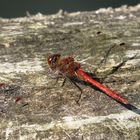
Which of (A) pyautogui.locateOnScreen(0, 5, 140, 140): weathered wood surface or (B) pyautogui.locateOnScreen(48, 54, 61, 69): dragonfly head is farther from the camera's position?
(B) pyautogui.locateOnScreen(48, 54, 61, 69): dragonfly head

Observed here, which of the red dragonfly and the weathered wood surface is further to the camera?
the red dragonfly

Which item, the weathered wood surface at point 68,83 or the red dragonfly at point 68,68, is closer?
the weathered wood surface at point 68,83

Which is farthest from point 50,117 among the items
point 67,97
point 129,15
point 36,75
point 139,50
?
point 129,15

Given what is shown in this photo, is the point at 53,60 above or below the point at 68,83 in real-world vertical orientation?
above

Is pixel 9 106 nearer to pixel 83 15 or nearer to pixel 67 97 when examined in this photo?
pixel 67 97
